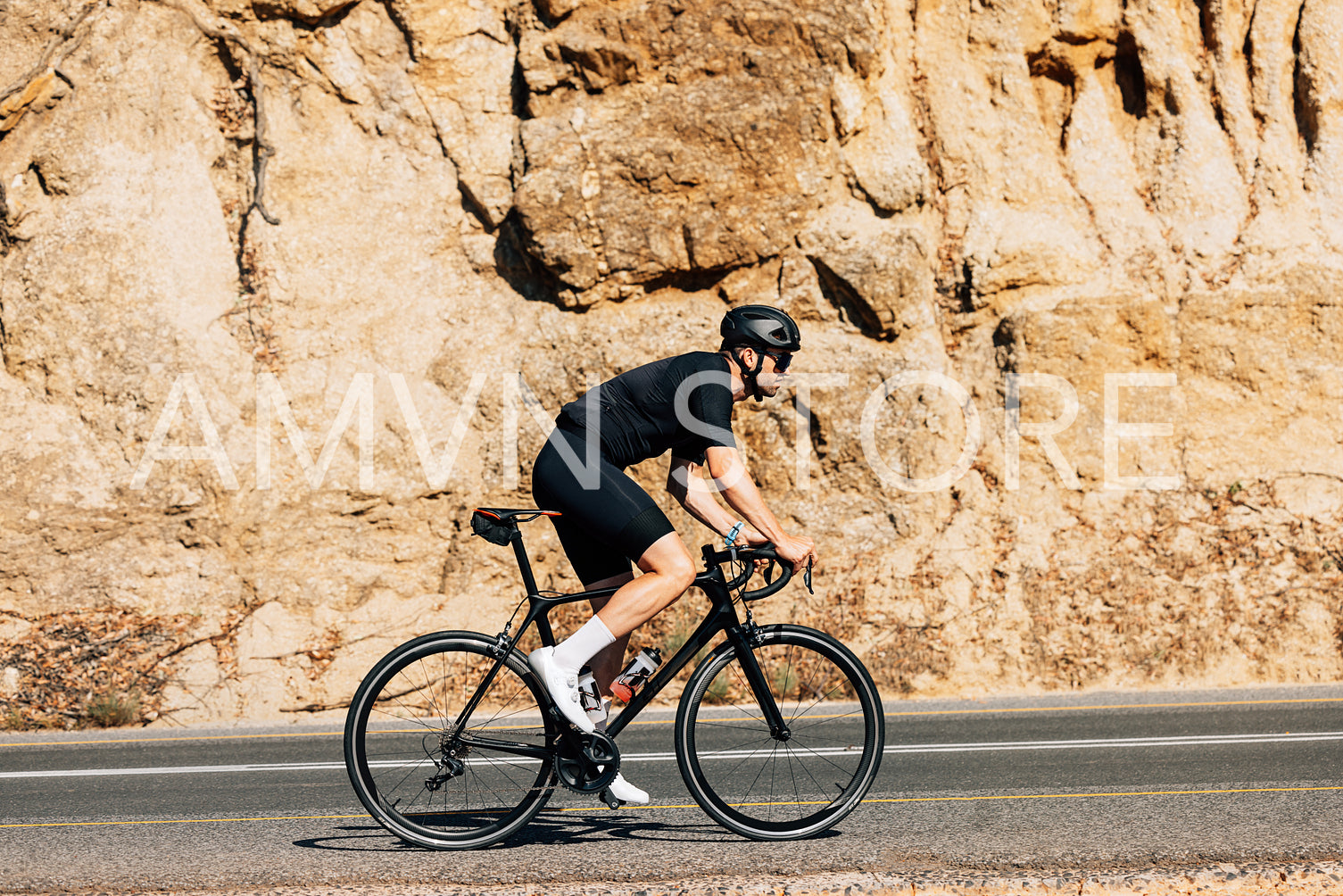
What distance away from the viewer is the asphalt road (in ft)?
14.8

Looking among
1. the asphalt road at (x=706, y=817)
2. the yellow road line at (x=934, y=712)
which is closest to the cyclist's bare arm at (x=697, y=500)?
the asphalt road at (x=706, y=817)

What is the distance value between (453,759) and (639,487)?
4.48 feet

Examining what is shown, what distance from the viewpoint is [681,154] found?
526 inches

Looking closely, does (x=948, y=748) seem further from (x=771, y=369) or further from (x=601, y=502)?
(x=601, y=502)

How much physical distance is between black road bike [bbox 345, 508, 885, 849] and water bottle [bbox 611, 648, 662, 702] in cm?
5

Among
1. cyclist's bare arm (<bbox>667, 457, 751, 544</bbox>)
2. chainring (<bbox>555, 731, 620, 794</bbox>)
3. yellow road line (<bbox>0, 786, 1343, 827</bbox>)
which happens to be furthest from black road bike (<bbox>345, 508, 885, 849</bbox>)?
yellow road line (<bbox>0, 786, 1343, 827</bbox>)

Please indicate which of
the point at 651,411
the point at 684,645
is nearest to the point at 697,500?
the point at 651,411

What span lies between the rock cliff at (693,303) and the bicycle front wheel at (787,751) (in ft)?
18.8

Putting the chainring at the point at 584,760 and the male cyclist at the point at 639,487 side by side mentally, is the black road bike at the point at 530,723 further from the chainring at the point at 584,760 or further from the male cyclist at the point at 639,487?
the male cyclist at the point at 639,487

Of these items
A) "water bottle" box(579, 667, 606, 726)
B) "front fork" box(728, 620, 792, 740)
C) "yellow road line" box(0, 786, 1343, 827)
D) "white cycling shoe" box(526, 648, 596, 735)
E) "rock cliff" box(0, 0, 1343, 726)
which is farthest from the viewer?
"rock cliff" box(0, 0, 1343, 726)

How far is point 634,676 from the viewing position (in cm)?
486

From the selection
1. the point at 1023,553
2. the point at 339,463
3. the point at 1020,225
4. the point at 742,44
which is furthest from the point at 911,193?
the point at 339,463

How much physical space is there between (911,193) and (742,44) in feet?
8.82

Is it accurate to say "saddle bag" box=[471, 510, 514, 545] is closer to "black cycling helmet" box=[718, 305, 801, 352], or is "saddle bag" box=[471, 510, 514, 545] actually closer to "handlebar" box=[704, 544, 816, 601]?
"handlebar" box=[704, 544, 816, 601]
